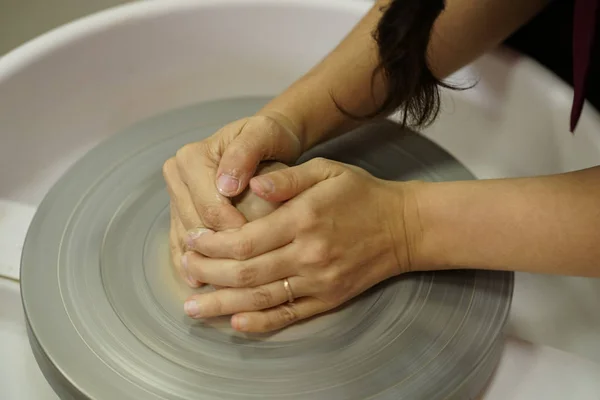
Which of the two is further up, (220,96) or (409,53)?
(409,53)

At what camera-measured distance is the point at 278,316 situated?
84 centimetres

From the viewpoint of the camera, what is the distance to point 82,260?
94cm

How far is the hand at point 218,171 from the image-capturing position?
33.3 inches

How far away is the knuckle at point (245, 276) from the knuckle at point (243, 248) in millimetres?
17

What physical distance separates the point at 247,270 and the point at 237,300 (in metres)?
0.05

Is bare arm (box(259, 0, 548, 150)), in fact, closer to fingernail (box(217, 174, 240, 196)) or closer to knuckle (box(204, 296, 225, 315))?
fingernail (box(217, 174, 240, 196))

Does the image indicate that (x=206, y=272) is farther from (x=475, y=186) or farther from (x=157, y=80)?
(x=157, y=80)

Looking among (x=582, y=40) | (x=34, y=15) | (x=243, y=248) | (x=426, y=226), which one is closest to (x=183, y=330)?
(x=243, y=248)

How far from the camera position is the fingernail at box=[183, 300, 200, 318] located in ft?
2.72

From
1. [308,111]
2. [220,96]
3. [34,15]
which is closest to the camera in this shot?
[308,111]

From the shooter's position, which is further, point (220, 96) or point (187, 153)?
point (220, 96)

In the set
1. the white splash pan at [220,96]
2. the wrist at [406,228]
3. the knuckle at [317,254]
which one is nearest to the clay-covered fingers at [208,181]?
the knuckle at [317,254]

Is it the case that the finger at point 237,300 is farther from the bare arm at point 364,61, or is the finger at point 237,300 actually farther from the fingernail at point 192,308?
the bare arm at point 364,61

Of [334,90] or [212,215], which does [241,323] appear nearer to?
[212,215]
